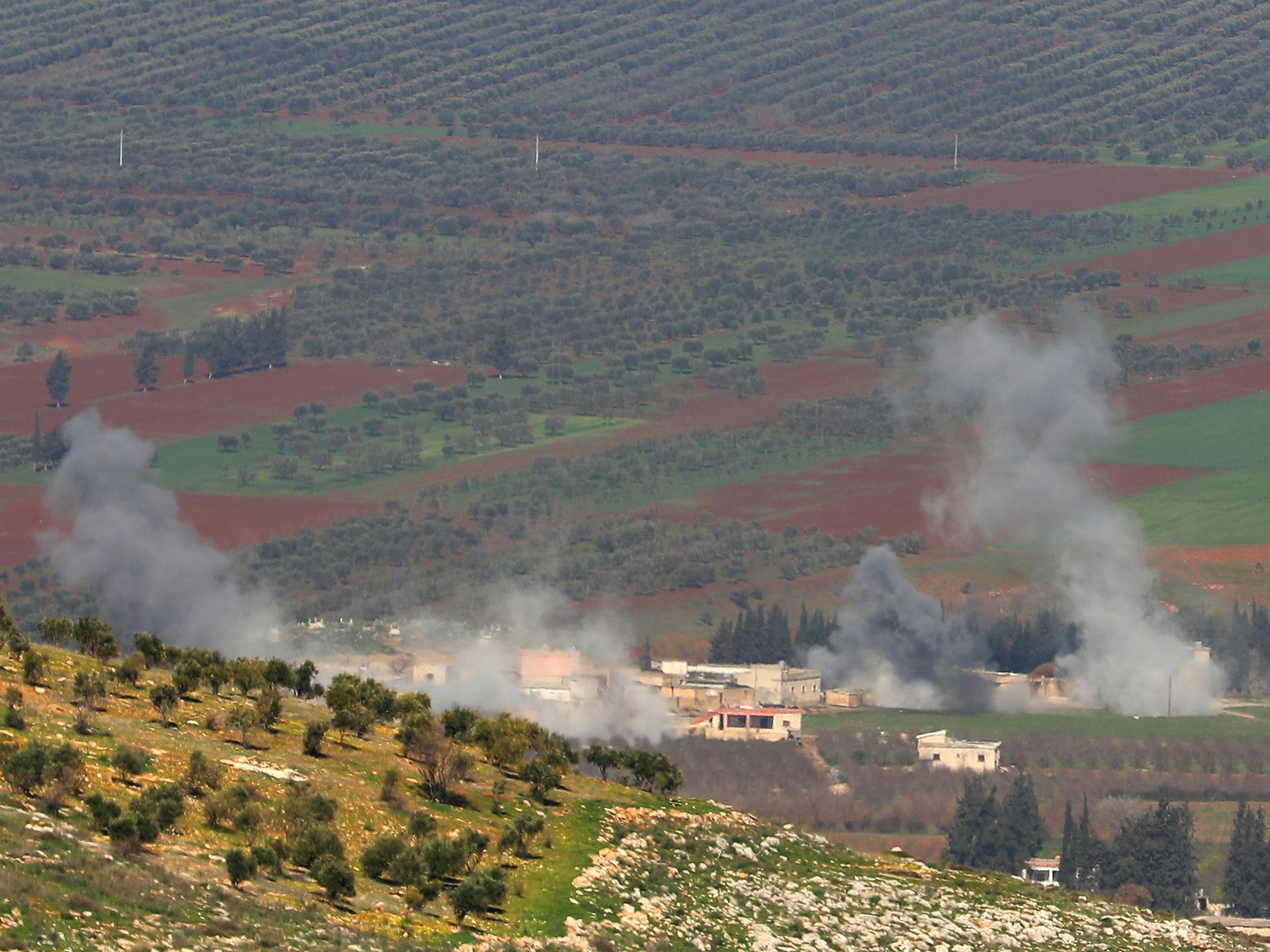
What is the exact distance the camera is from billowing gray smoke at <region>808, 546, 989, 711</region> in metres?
178

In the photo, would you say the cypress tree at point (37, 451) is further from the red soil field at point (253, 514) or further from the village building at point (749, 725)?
the village building at point (749, 725)

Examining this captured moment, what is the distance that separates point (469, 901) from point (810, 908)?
34.2 ft

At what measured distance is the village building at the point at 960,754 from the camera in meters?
149

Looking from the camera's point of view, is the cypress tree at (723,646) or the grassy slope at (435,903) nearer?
the grassy slope at (435,903)

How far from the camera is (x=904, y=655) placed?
18175 cm

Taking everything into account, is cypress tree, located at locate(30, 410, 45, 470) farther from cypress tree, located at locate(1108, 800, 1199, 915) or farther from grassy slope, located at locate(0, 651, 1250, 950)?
grassy slope, located at locate(0, 651, 1250, 950)

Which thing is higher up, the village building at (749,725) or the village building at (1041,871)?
the village building at (749,725)

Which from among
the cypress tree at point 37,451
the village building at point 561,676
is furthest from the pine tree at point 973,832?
the cypress tree at point 37,451

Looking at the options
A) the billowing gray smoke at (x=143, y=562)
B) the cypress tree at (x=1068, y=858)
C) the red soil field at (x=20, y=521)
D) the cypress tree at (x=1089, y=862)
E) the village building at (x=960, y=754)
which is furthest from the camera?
the red soil field at (x=20, y=521)

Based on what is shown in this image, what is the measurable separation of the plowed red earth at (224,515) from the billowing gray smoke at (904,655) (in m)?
41.7

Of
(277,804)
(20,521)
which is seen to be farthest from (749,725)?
(277,804)

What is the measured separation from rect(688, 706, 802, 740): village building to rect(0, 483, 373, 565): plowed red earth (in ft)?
154

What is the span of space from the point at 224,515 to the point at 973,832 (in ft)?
280

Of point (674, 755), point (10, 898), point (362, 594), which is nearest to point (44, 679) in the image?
point (10, 898)
